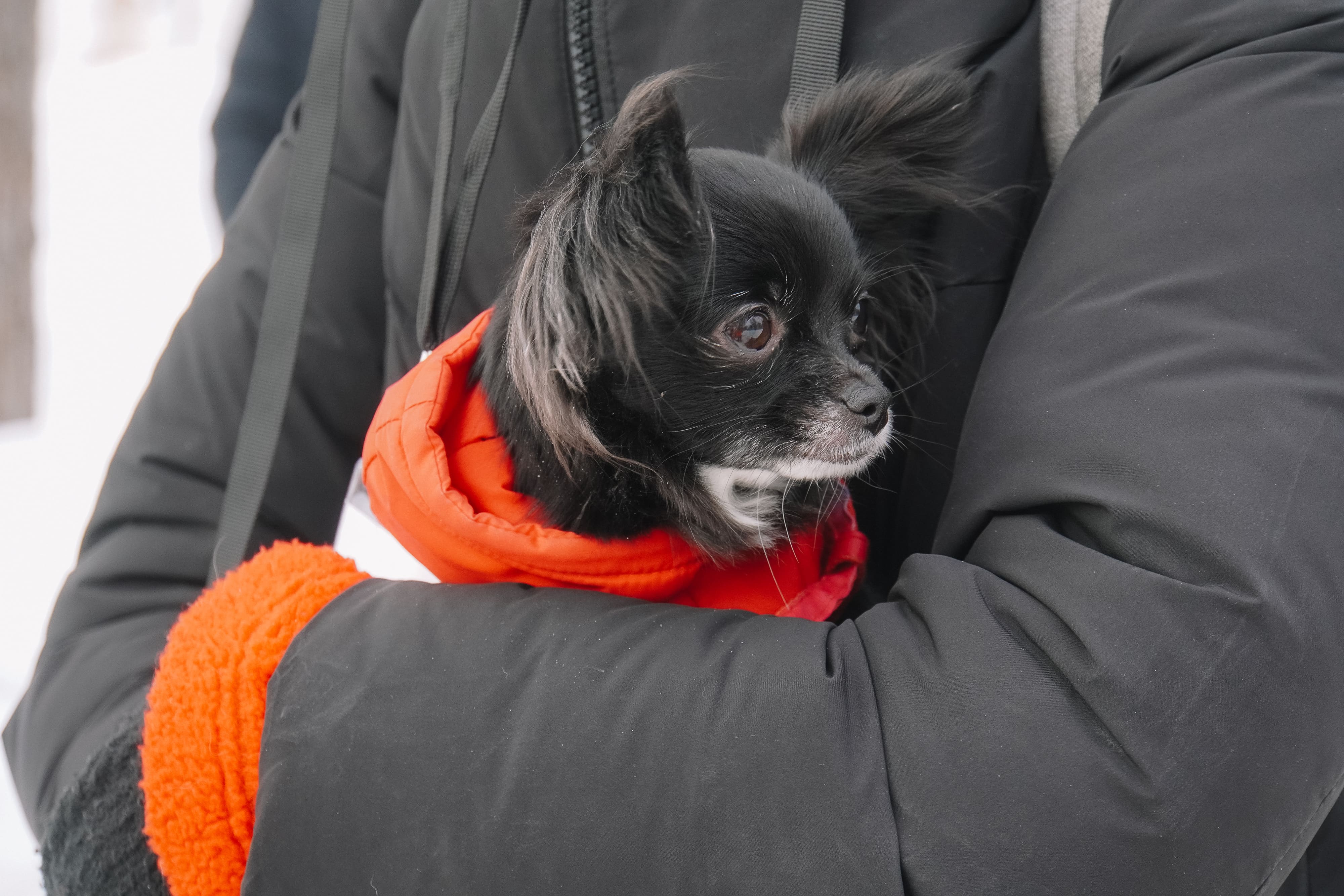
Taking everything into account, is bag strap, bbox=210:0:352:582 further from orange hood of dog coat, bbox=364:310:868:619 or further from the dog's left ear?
the dog's left ear

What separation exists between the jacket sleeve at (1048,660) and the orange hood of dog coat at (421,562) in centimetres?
8

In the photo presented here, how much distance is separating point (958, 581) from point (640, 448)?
559mm

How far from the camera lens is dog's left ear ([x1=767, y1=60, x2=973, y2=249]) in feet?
4.58

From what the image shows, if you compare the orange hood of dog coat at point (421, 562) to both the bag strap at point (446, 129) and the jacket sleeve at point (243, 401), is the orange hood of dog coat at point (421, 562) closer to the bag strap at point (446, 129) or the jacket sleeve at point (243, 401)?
the bag strap at point (446, 129)

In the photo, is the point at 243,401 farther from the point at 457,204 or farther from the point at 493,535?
the point at 493,535

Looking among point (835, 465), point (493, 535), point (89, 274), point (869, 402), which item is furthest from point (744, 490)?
point (89, 274)

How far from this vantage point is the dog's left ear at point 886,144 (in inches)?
54.9

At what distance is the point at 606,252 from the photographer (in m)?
1.15

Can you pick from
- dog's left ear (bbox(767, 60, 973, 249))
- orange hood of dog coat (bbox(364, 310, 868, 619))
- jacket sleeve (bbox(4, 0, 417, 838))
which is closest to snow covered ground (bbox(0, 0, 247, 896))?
jacket sleeve (bbox(4, 0, 417, 838))

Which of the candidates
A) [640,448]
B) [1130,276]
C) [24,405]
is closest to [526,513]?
[640,448]

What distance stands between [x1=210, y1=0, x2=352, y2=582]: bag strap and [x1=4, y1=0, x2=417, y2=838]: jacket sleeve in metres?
0.06

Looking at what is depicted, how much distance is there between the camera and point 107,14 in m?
11.8

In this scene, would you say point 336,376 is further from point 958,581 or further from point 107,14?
point 107,14

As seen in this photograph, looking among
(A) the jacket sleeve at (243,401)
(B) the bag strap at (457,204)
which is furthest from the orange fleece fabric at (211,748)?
(B) the bag strap at (457,204)
